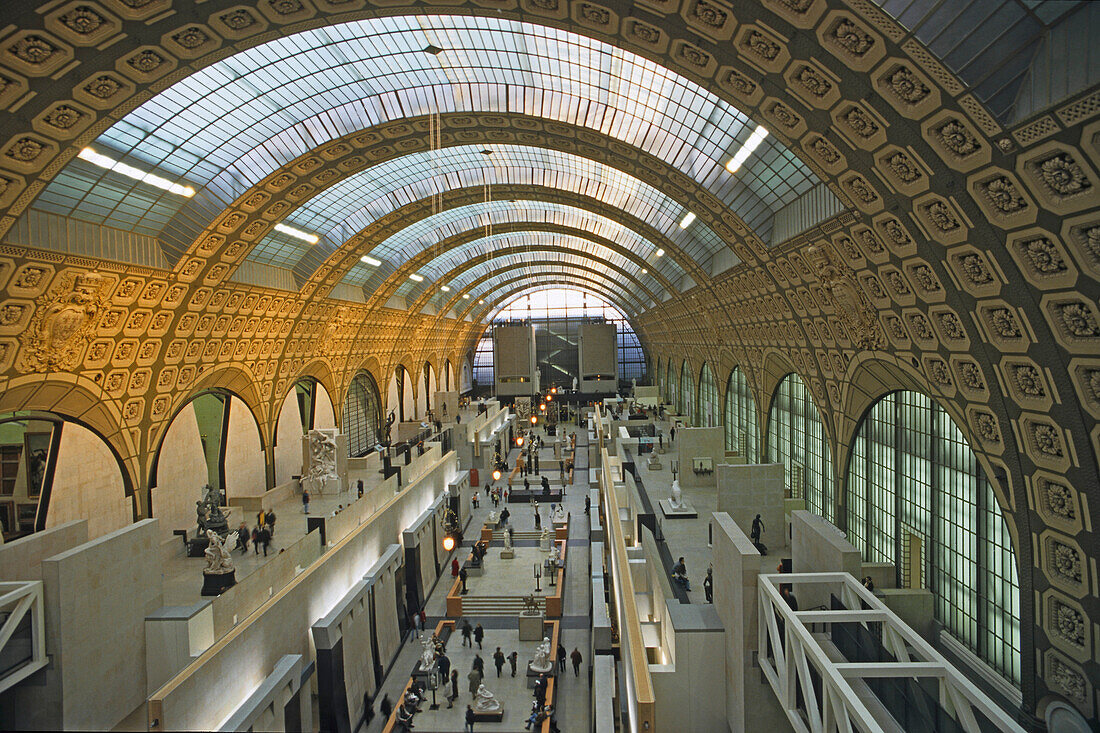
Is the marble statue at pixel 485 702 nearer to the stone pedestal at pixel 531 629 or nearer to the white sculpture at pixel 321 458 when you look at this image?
the stone pedestal at pixel 531 629

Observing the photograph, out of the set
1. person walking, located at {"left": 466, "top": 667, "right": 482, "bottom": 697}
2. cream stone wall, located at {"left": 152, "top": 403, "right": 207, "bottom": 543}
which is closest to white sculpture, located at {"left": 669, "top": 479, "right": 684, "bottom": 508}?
person walking, located at {"left": 466, "top": 667, "right": 482, "bottom": 697}

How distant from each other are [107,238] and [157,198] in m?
1.99

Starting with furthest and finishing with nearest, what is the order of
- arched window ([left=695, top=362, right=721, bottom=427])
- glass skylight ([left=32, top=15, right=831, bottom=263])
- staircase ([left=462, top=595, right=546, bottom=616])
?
arched window ([left=695, top=362, right=721, bottom=427]), staircase ([left=462, top=595, right=546, bottom=616]), glass skylight ([left=32, top=15, right=831, bottom=263])

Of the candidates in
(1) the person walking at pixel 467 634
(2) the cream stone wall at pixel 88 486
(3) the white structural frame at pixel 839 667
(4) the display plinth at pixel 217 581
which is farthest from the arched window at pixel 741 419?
(2) the cream stone wall at pixel 88 486

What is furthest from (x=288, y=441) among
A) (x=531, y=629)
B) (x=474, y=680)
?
(x=474, y=680)

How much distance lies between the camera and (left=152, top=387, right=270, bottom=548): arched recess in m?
25.4

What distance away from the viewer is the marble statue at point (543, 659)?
67.0 ft

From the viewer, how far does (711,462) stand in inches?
1089

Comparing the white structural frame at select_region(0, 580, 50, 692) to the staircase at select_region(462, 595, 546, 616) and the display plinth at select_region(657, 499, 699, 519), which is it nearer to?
the staircase at select_region(462, 595, 546, 616)

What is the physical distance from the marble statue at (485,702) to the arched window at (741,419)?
17230 millimetres

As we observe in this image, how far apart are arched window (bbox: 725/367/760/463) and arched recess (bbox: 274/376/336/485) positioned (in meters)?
24.9

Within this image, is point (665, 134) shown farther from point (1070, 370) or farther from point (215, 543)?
point (215, 543)

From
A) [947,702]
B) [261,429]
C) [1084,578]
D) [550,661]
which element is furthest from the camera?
[261,429]

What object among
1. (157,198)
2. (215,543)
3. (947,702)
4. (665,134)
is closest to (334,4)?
(157,198)
